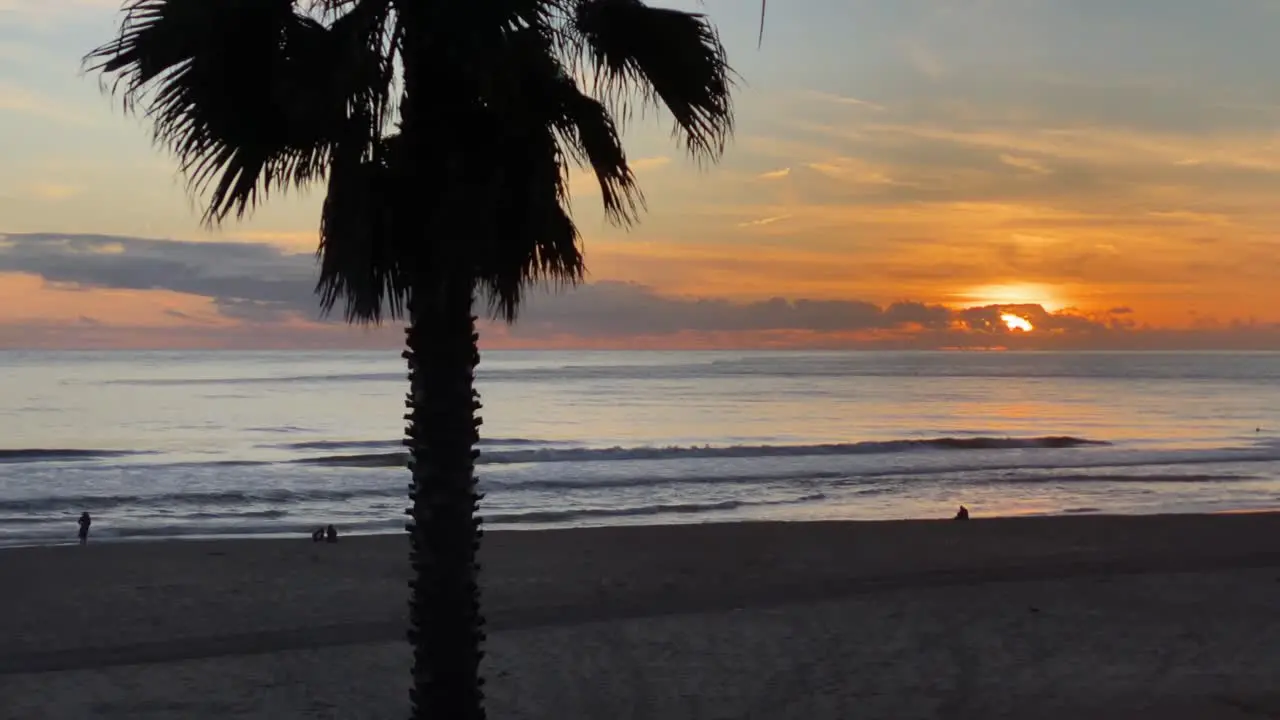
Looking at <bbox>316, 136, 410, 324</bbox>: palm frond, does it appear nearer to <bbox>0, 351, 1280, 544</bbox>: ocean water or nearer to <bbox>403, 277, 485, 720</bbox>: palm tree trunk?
<bbox>403, 277, 485, 720</bbox>: palm tree trunk

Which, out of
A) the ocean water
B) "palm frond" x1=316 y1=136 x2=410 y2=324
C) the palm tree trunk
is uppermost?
"palm frond" x1=316 y1=136 x2=410 y2=324

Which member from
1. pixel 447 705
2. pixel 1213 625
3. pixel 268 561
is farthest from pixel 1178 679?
pixel 268 561

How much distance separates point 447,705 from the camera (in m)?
5.55

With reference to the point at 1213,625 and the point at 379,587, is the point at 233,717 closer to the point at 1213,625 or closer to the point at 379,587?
the point at 379,587

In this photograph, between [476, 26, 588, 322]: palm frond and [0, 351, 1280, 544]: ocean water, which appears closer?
[476, 26, 588, 322]: palm frond

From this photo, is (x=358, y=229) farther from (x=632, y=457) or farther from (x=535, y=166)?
(x=632, y=457)

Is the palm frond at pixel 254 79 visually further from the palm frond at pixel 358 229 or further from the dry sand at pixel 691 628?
the dry sand at pixel 691 628

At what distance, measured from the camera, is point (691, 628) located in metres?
11.4

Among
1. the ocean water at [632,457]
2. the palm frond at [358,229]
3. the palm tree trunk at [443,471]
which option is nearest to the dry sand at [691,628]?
the palm tree trunk at [443,471]

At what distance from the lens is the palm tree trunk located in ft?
17.5

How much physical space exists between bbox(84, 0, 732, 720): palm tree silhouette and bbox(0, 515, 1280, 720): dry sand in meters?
3.93

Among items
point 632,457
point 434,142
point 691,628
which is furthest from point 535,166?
point 632,457

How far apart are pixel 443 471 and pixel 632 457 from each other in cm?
3186

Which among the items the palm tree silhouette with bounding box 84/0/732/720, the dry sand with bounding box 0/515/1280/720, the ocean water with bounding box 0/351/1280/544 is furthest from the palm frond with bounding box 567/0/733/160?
the ocean water with bounding box 0/351/1280/544
